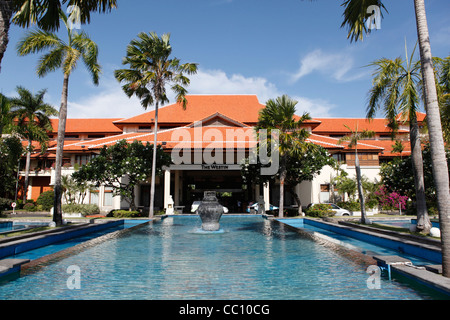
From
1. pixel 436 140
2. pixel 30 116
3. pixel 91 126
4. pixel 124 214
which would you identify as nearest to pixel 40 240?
pixel 124 214

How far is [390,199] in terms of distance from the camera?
24.7m

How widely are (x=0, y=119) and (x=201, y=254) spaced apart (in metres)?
17.3

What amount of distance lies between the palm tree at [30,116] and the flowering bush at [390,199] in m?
32.8

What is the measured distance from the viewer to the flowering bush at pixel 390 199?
78.9 ft

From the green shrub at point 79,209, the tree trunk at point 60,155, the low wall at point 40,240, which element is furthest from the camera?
the green shrub at point 79,209

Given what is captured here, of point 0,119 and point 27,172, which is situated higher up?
point 0,119

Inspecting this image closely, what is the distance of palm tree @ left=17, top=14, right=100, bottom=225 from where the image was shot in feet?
44.4

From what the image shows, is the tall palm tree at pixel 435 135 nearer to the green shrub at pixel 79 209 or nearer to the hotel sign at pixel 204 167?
the hotel sign at pixel 204 167

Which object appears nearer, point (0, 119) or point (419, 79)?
point (419, 79)

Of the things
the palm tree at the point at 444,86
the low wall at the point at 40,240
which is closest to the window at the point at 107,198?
the low wall at the point at 40,240

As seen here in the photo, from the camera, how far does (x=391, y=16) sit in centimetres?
757

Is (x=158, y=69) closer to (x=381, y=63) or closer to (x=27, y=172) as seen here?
(x=381, y=63)

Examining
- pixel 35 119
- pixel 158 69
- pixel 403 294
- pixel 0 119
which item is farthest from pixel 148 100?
pixel 35 119

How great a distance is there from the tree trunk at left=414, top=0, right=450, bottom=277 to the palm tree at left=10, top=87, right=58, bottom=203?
33.2m
